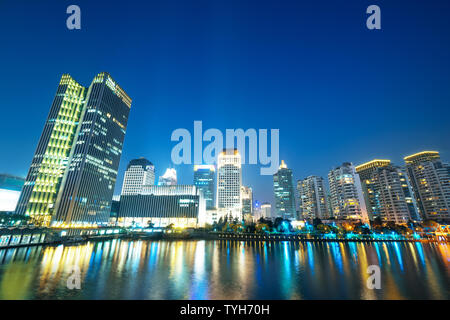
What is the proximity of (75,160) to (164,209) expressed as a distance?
7920cm

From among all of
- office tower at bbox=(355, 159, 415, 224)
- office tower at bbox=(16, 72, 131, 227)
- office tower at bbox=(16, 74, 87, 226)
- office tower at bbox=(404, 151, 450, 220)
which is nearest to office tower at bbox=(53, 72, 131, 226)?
office tower at bbox=(16, 72, 131, 227)

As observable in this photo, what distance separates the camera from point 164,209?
177m

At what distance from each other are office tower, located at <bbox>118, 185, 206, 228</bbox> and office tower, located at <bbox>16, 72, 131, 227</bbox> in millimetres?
36104

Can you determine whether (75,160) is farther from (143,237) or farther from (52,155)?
(143,237)

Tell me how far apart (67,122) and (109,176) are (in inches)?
1705

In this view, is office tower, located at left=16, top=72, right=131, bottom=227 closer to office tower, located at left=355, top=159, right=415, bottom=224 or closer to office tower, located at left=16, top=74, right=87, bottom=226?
office tower, located at left=16, top=74, right=87, bottom=226

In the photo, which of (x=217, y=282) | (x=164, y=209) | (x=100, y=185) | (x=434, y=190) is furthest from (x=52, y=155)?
(x=434, y=190)

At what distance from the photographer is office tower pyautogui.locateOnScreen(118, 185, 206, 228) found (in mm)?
172875

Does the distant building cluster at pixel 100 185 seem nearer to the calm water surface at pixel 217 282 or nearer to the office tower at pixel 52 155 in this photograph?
the office tower at pixel 52 155

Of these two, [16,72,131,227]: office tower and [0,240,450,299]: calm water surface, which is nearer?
[0,240,450,299]: calm water surface

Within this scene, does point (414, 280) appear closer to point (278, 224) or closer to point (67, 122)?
point (278, 224)

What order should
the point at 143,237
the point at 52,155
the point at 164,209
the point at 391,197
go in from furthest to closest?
the point at 391,197 < the point at 164,209 < the point at 143,237 < the point at 52,155

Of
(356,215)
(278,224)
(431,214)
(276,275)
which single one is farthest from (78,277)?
(431,214)

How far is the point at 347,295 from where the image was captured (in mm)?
23266
